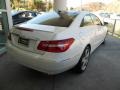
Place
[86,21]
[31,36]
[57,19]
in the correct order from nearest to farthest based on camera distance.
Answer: [31,36]
[57,19]
[86,21]

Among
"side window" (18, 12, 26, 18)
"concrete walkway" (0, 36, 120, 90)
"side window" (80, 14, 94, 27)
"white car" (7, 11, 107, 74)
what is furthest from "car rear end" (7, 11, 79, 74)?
"side window" (18, 12, 26, 18)

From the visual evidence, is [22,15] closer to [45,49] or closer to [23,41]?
[23,41]

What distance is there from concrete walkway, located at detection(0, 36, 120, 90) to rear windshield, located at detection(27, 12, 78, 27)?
3.91 feet

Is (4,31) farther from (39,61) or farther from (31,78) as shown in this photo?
(39,61)

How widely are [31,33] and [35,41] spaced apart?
197mm

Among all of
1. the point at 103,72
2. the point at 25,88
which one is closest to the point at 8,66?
the point at 25,88

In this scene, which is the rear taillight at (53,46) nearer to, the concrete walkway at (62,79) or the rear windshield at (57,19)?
the rear windshield at (57,19)

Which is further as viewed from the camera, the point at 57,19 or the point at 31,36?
the point at 57,19

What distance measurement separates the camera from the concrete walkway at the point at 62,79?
313cm

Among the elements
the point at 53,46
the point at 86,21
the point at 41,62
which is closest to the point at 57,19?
the point at 86,21

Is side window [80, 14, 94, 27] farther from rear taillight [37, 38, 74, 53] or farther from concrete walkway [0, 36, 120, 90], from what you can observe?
concrete walkway [0, 36, 120, 90]

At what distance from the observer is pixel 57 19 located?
3.62 metres

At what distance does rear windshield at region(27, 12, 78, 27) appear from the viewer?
3.42 m

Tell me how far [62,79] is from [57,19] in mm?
1392
